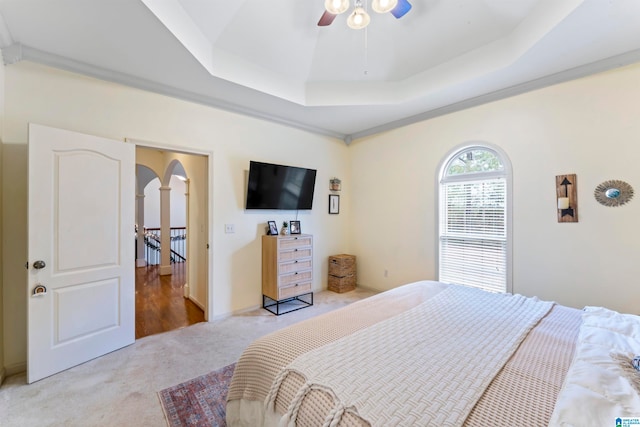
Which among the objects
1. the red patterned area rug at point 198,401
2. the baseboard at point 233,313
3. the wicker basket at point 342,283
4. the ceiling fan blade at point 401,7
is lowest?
the red patterned area rug at point 198,401

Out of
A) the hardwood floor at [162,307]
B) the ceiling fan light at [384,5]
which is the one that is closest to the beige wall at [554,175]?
the ceiling fan light at [384,5]

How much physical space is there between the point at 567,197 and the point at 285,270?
317 centimetres

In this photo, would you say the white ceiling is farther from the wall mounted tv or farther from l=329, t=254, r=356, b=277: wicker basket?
l=329, t=254, r=356, b=277: wicker basket

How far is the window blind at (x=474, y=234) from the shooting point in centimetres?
312

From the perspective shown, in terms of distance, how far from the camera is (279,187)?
12.2ft

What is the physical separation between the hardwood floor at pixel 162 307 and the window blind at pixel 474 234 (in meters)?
3.31

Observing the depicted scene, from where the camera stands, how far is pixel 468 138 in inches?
130

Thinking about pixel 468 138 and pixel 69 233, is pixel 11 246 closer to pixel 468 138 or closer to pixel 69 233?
pixel 69 233

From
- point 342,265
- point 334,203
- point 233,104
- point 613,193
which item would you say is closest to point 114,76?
point 233,104

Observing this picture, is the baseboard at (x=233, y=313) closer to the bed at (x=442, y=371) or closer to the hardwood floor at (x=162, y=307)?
the hardwood floor at (x=162, y=307)

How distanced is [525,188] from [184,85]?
386 centimetres

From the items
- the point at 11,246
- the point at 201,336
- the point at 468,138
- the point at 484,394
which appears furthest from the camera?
the point at 468,138

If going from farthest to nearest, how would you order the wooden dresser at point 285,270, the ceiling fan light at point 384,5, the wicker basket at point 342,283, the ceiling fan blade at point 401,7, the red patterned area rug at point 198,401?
the wicker basket at point 342,283, the wooden dresser at point 285,270, the ceiling fan blade at point 401,7, the ceiling fan light at point 384,5, the red patterned area rug at point 198,401

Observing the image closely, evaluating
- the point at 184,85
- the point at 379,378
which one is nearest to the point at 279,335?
the point at 379,378
